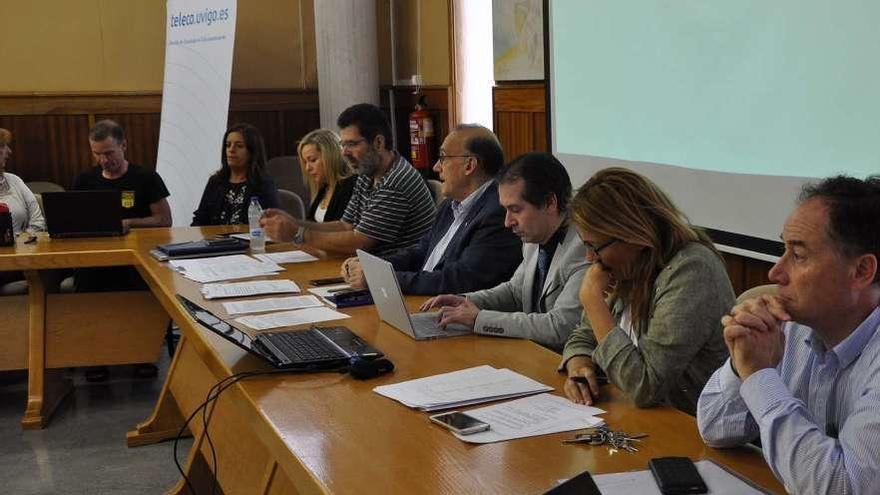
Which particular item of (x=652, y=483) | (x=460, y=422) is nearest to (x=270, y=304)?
(x=460, y=422)

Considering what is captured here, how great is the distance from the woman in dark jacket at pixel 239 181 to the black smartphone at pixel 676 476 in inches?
139

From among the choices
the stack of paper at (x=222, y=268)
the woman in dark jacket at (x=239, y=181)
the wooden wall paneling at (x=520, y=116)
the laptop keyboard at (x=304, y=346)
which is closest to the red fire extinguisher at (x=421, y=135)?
the wooden wall paneling at (x=520, y=116)

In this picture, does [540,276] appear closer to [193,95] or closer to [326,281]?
[326,281]

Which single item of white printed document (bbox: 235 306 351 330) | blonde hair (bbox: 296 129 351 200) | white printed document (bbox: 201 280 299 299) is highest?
blonde hair (bbox: 296 129 351 200)

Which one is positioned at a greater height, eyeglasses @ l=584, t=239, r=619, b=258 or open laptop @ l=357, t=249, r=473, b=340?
eyeglasses @ l=584, t=239, r=619, b=258

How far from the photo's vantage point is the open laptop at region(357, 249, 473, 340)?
2.52 metres

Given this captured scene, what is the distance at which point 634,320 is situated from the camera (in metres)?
2.12

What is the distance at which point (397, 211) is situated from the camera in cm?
392

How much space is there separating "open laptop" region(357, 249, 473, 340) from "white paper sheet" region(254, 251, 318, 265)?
3.67 ft

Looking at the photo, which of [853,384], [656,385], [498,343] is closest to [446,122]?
[498,343]

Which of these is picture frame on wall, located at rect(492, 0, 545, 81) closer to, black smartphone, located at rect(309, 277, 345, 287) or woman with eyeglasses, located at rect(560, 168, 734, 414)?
black smartphone, located at rect(309, 277, 345, 287)

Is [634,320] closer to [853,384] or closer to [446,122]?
[853,384]

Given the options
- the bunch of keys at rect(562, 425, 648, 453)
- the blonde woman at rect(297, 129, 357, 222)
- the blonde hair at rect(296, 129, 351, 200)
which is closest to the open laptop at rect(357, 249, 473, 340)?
the bunch of keys at rect(562, 425, 648, 453)

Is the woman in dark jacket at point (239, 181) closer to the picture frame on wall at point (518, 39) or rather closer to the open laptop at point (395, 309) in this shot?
the picture frame on wall at point (518, 39)
